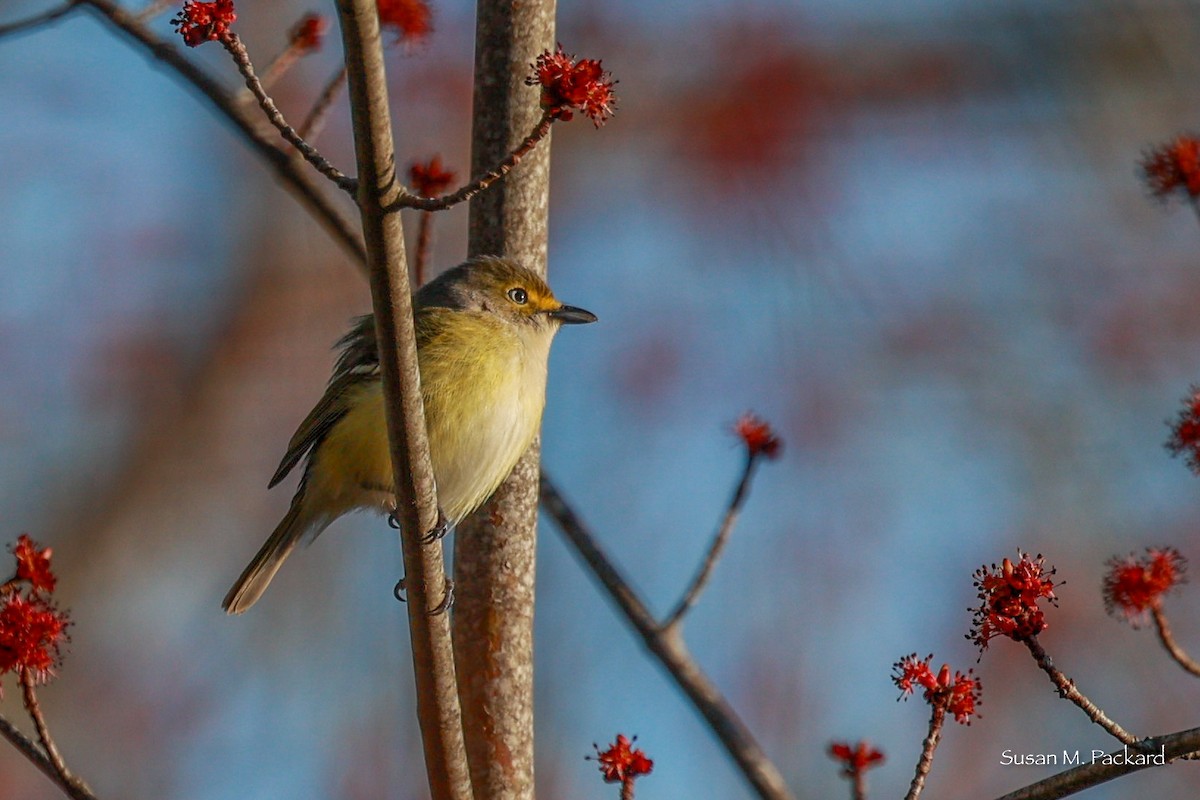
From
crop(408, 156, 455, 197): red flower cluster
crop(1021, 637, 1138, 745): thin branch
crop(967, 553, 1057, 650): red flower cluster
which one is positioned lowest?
crop(1021, 637, 1138, 745): thin branch

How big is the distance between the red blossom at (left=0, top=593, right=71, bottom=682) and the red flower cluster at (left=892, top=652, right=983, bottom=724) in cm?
203

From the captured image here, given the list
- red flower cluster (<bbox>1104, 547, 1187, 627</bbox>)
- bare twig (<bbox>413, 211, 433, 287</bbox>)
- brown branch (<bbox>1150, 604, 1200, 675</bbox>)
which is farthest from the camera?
bare twig (<bbox>413, 211, 433, 287</bbox>)

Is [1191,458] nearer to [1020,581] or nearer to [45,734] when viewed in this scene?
[1020,581]

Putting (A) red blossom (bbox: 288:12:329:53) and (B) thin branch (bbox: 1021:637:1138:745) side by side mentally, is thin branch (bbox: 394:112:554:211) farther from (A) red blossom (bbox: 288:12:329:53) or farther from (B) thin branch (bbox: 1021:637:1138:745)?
(A) red blossom (bbox: 288:12:329:53)

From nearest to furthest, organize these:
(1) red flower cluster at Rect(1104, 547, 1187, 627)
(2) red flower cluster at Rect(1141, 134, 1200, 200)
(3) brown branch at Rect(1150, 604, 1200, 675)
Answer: (3) brown branch at Rect(1150, 604, 1200, 675) < (1) red flower cluster at Rect(1104, 547, 1187, 627) < (2) red flower cluster at Rect(1141, 134, 1200, 200)

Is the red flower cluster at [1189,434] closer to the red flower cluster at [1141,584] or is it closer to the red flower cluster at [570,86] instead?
the red flower cluster at [1141,584]

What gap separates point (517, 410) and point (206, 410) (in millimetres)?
6061

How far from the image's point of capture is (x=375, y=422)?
492 cm

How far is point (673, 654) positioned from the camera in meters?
4.71

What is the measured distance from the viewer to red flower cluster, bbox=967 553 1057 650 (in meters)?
2.70

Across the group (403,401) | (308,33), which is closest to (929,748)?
(403,401)

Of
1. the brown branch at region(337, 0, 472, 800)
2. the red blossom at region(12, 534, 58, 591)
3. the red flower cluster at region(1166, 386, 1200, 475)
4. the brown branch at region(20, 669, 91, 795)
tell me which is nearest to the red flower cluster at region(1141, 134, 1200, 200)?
the red flower cluster at region(1166, 386, 1200, 475)

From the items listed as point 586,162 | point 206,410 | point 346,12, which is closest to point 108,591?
point 206,410

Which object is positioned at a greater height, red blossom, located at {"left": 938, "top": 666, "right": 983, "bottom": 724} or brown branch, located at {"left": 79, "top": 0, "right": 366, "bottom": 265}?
brown branch, located at {"left": 79, "top": 0, "right": 366, "bottom": 265}
